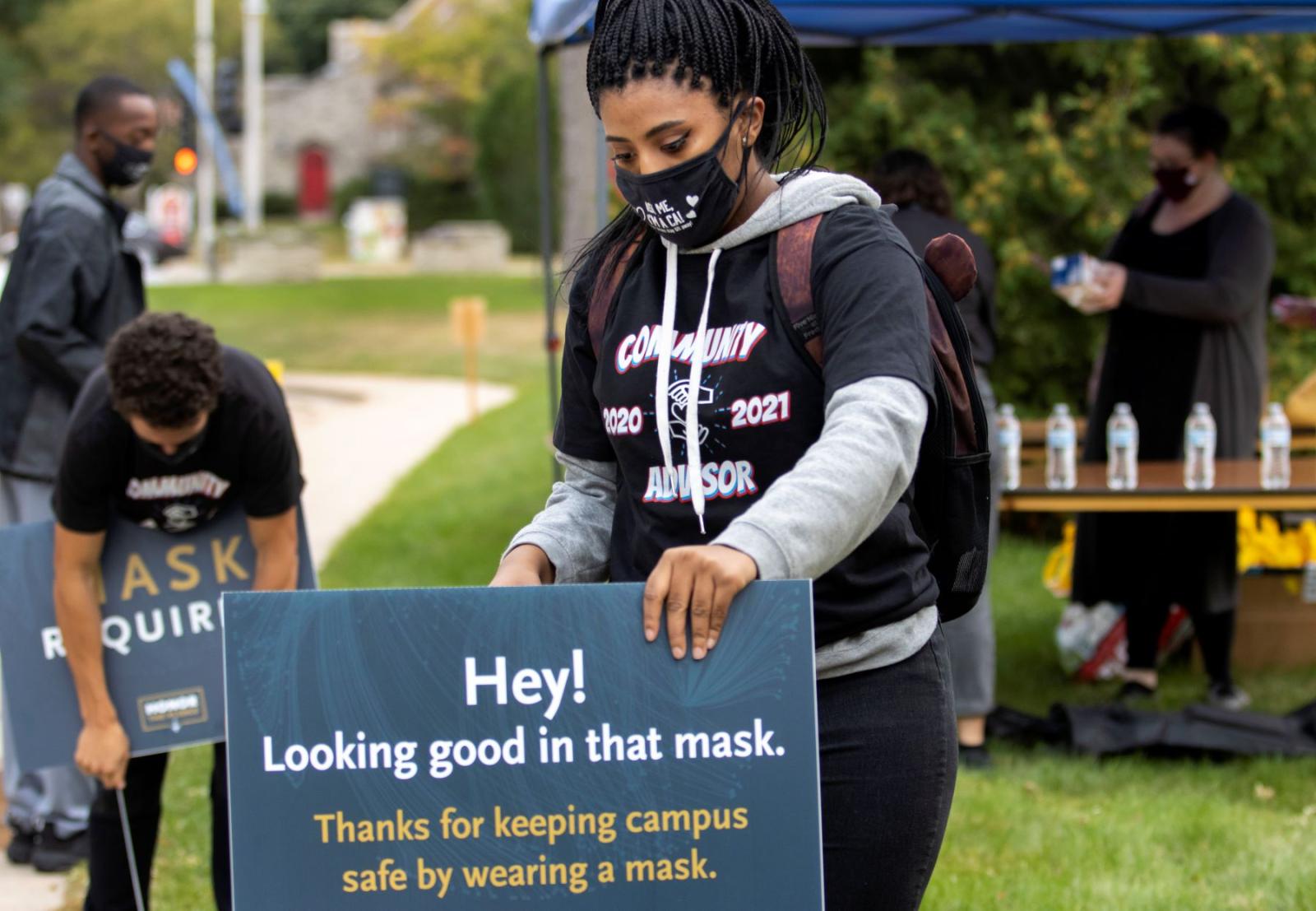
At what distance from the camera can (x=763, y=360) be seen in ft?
6.27

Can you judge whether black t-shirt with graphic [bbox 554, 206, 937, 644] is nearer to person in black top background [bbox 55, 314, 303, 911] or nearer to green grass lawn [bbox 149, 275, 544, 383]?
person in black top background [bbox 55, 314, 303, 911]

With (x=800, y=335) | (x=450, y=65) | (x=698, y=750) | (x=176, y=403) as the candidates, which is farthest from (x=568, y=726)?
(x=450, y=65)

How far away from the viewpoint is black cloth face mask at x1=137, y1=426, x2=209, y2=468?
3.50 m

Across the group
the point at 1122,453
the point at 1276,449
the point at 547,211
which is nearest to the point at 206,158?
the point at 547,211

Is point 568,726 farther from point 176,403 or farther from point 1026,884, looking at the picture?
point 1026,884

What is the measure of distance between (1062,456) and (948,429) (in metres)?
Answer: 3.79

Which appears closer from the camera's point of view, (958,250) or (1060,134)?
(958,250)

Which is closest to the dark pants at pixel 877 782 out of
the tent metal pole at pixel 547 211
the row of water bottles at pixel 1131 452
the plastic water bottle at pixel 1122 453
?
the row of water bottles at pixel 1131 452

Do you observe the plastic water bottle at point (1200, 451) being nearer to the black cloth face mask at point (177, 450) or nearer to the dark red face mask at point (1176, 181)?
the dark red face mask at point (1176, 181)

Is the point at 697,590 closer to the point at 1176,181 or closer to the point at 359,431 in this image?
the point at 1176,181

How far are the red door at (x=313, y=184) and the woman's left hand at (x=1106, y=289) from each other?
57.6 meters

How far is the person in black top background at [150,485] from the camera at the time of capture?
3.36 m

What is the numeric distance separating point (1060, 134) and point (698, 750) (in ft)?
25.4

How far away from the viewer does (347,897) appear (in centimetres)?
180
